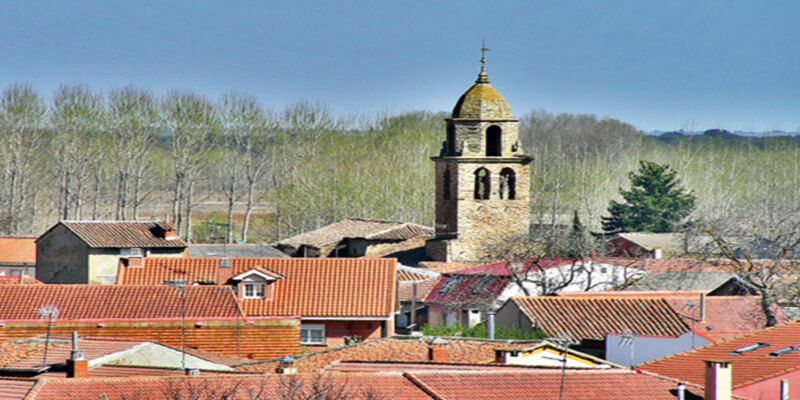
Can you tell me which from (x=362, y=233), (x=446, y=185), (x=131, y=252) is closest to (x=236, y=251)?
(x=362, y=233)

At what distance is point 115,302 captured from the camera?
33.9 meters

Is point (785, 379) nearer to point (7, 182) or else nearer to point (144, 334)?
point (144, 334)

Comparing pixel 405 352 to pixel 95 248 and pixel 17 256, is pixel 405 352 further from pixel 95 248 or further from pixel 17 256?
pixel 17 256

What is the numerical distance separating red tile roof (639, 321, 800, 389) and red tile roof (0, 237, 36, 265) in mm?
36301

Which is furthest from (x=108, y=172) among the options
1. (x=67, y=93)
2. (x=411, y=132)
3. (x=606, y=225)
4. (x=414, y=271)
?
(x=414, y=271)

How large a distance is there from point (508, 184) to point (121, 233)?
43.6 feet

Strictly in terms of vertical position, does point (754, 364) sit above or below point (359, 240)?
below

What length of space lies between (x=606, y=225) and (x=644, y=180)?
3.74 meters

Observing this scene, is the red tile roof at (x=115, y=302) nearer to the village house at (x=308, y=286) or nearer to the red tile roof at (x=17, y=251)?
the village house at (x=308, y=286)

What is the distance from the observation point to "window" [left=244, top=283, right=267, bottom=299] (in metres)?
Result: 38.5

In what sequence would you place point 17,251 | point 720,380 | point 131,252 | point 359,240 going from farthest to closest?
point 17,251 < point 359,240 < point 131,252 < point 720,380

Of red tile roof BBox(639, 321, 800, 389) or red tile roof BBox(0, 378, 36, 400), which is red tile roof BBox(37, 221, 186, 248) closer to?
red tile roof BBox(639, 321, 800, 389)

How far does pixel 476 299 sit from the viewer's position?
138 feet

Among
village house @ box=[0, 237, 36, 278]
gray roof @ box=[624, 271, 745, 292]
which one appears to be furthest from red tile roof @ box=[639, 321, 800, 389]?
village house @ box=[0, 237, 36, 278]
